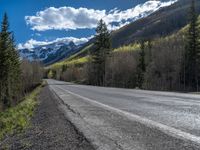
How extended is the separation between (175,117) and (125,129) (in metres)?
2.56

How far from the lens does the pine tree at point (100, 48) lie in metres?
81.6

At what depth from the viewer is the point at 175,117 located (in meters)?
10.6

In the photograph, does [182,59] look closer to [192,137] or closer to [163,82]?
[163,82]

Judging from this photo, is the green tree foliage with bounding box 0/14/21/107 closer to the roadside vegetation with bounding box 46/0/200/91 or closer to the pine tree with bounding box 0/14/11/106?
the pine tree with bounding box 0/14/11/106

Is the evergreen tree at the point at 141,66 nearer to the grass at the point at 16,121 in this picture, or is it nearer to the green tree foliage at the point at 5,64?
the green tree foliage at the point at 5,64

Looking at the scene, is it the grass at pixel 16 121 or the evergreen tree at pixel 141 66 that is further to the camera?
the evergreen tree at pixel 141 66

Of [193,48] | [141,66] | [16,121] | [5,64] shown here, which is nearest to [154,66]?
[141,66]

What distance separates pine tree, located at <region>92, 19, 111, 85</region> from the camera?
8156 cm

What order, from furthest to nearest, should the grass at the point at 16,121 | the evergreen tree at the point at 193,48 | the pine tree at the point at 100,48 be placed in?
the pine tree at the point at 100,48 → the evergreen tree at the point at 193,48 → the grass at the point at 16,121

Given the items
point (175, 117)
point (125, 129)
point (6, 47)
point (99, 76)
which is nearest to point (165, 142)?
point (125, 129)

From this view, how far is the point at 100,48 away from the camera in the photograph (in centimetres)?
8138

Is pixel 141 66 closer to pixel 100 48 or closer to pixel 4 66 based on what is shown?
pixel 100 48

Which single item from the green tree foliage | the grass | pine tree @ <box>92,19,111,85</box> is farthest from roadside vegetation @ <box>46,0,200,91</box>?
the grass

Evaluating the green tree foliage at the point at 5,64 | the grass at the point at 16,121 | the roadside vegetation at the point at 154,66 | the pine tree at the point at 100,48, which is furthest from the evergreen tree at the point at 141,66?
the grass at the point at 16,121
